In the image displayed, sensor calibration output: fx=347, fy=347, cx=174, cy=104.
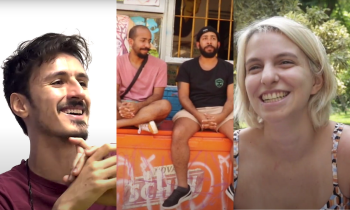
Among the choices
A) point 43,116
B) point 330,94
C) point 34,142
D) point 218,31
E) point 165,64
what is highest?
point 218,31

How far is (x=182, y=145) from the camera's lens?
2.24m

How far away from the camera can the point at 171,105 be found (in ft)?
7.37

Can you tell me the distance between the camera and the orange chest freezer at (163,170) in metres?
2.24

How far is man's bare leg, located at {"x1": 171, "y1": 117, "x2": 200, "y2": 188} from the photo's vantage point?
2.24 meters

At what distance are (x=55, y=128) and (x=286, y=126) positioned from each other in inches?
64.1

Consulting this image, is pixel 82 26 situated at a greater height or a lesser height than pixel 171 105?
greater

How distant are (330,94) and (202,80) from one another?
0.91m

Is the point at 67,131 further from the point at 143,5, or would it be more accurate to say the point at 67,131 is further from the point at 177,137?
the point at 143,5

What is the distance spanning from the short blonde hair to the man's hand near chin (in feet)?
3.13

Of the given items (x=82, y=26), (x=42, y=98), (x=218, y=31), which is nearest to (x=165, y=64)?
(x=218, y=31)

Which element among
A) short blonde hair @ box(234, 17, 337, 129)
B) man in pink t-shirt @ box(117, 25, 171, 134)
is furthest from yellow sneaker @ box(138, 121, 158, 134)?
short blonde hair @ box(234, 17, 337, 129)

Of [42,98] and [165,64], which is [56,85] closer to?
[42,98]

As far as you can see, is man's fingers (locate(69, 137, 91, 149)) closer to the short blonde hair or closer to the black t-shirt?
the black t-shirt

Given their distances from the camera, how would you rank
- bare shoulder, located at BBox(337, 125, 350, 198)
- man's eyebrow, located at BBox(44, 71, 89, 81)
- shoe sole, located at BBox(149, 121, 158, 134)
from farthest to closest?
man's eyebrow, located at BBox(44, 71, 89, 81)
bare shoulder, located at BBox(337, 125, 350, 198)
shoe sole, located at BBox(149, 121, 158, 134)
